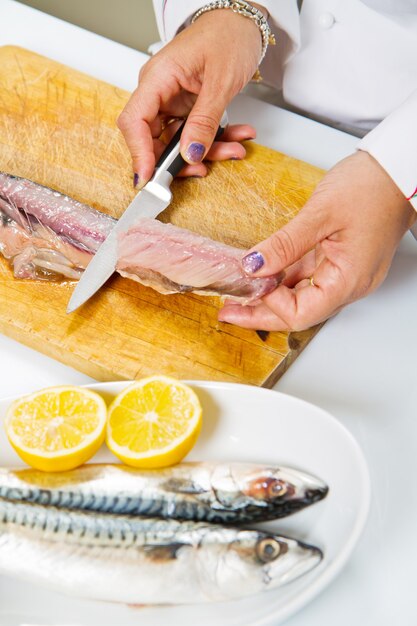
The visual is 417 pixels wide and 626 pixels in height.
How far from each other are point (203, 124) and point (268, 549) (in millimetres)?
1062

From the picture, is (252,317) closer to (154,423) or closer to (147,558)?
(154,423)

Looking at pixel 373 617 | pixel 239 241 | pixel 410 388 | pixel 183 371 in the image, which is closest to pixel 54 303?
pixel 183 371

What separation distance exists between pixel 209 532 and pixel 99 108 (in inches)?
52.1

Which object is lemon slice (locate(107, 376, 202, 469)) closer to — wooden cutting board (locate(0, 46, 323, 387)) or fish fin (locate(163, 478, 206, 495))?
fish fin (locate(163, 478, 206, 495))

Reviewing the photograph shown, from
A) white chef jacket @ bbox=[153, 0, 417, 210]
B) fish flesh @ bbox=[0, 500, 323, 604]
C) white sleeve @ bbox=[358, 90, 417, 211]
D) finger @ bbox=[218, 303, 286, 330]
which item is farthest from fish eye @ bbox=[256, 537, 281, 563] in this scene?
white chef jacket @ bbox=[153, 0, 417, 210]

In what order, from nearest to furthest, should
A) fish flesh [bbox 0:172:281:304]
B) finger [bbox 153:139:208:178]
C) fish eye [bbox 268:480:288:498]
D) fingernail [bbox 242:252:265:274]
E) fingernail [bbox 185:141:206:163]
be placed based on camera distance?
fish eye [bbox 268:480:288:498] < fingernail [bbox 242:252:265:274] < fish flesh [bbox 0:172:281:304] < fingernail [bbox 185:141:206:163] < finger [bbox 153:139:208:178]

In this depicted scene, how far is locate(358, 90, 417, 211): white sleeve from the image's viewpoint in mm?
1549


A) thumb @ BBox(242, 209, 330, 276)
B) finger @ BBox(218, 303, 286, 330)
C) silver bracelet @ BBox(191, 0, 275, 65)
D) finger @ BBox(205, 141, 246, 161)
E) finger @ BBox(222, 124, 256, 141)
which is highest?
silver bracelet @ BBox(191, 0, 275, 65)

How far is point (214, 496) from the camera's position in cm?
119

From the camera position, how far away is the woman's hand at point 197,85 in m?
1.78

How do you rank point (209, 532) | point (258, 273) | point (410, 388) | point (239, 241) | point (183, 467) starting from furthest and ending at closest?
point (239, 241) < point (410, 388) < point (258, 273) < point (183, 467) < point (209, 532)

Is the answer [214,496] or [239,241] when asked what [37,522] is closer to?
[214,496]

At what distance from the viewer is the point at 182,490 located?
47.1 inches

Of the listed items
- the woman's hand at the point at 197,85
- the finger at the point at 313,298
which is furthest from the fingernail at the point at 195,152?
→ the finger at the point at 313,298
